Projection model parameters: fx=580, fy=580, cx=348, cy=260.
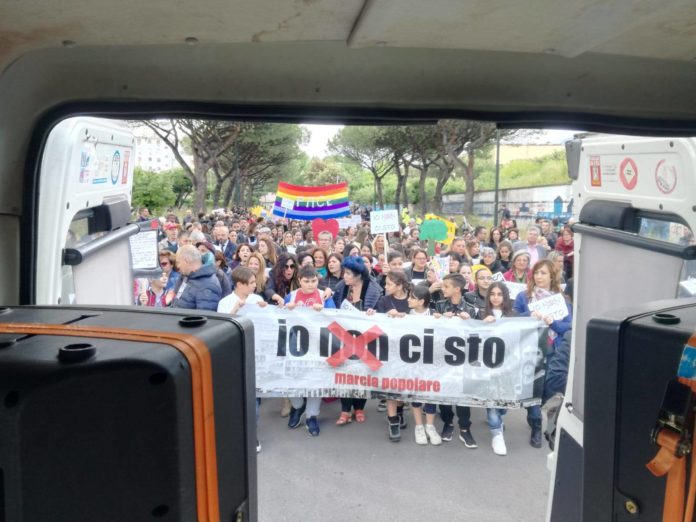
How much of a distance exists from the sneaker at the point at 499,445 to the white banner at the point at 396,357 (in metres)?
0.29

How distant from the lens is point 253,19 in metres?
1.59

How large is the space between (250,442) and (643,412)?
99 centimetres

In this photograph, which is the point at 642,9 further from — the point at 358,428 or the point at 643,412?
the point at 358,428

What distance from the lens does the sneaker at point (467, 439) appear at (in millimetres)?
5215

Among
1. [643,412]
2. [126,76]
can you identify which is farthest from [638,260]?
[126,76]

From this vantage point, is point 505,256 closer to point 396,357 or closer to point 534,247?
point 534,247

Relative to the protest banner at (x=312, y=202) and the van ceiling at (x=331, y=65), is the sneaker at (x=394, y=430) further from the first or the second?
the protest banner at (x=312, y=202)

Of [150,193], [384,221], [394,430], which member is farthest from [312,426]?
[150,193]

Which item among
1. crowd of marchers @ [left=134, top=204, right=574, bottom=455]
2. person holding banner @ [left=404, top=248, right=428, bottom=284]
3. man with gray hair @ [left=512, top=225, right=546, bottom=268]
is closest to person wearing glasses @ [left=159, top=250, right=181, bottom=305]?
crowd of marchers @ [left=134, top=204, right=574, bottom=455]

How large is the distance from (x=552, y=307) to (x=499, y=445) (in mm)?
1385

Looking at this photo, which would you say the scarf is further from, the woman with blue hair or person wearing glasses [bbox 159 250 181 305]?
person wearing glasses [bbox 159 250 181 305]

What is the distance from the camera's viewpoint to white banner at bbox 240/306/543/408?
17.6ft

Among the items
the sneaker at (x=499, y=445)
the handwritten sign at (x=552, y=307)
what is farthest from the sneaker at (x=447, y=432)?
the handwritten sign at (x=552, y=307)

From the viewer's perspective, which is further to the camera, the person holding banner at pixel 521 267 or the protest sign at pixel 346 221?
the protest sign at pixel 346 221
